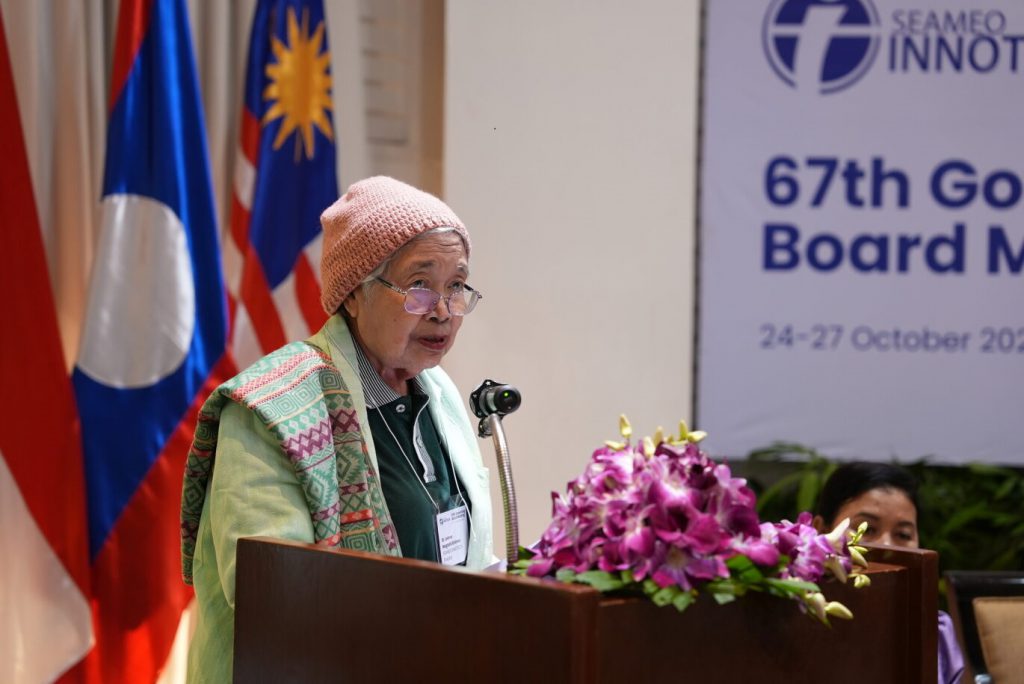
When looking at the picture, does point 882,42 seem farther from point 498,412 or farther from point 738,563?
point 738,563

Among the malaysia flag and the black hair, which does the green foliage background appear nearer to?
the black hair

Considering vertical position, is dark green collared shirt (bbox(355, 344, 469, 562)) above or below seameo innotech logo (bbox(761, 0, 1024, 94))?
below

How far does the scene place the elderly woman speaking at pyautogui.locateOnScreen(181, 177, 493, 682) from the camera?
1.73 m

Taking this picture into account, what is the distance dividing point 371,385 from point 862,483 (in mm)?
1433

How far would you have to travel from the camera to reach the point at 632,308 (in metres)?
4.14

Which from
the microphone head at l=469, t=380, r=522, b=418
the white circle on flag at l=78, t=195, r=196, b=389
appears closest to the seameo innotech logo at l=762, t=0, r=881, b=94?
the white circle on flag at l=78, t=195, r=196, b=389

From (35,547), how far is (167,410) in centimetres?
52

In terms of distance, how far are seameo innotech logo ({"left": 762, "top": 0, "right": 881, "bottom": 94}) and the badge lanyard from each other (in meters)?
2.79

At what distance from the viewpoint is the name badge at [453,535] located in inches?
78.6

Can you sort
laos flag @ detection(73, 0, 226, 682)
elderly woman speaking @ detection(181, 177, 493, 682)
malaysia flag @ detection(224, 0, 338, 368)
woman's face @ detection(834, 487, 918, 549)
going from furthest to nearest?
malaysia flag @ detection(224, 0, 338, 368), laos flag @ detection(73, 0, 226, 682), woman's face @ detection(834, 487, 918, 549), elderly woman speaking @ detection(181, 177, 493, 682)

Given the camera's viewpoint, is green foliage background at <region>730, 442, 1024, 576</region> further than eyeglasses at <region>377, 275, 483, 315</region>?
Yes

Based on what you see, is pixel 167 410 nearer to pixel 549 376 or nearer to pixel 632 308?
pixel 549 376

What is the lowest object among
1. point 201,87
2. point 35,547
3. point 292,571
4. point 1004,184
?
point 35,547

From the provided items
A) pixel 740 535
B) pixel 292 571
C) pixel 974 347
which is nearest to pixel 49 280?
pixel 292 571
